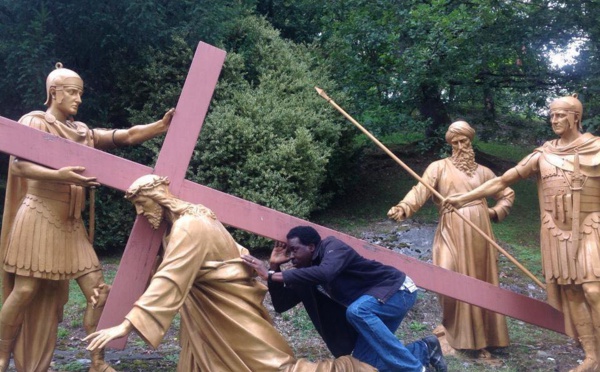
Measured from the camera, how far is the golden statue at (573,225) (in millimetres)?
→ 6590

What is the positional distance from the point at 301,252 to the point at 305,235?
0.13 metres

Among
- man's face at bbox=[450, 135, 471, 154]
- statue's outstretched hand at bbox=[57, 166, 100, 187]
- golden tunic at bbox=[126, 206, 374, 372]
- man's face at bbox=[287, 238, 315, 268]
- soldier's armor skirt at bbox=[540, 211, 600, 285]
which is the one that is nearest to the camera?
golden tunic at bbox=[126, 206, 374, 372]

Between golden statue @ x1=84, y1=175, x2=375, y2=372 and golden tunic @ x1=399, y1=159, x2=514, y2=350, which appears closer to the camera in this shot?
golden statue @ x1=84, y1=175, x2=375, y2=372

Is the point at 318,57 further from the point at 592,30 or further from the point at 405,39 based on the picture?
the point at 592,30

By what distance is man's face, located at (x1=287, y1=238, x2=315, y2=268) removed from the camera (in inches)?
224

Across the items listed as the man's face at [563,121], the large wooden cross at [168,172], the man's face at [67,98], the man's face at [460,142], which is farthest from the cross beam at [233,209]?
the man's face at [460,142]

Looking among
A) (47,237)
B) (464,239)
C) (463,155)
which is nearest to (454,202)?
(464,239)

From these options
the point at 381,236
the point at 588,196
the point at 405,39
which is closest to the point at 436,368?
the point at 588,196

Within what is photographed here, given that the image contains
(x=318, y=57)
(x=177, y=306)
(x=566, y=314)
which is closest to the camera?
(x=177, y=306)

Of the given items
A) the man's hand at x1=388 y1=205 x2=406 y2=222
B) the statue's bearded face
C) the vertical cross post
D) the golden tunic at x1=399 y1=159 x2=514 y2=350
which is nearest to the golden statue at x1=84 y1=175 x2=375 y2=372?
the vertical cross post

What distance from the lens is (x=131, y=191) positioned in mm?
5340

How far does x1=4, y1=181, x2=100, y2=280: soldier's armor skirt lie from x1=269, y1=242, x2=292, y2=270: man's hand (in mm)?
1483

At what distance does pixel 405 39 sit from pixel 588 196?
20.7ft

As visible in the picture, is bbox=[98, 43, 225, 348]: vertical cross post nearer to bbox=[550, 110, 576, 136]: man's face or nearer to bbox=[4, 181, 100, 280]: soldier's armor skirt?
bbox=[4, 181, 100, 280]: soldier's armor skirt
